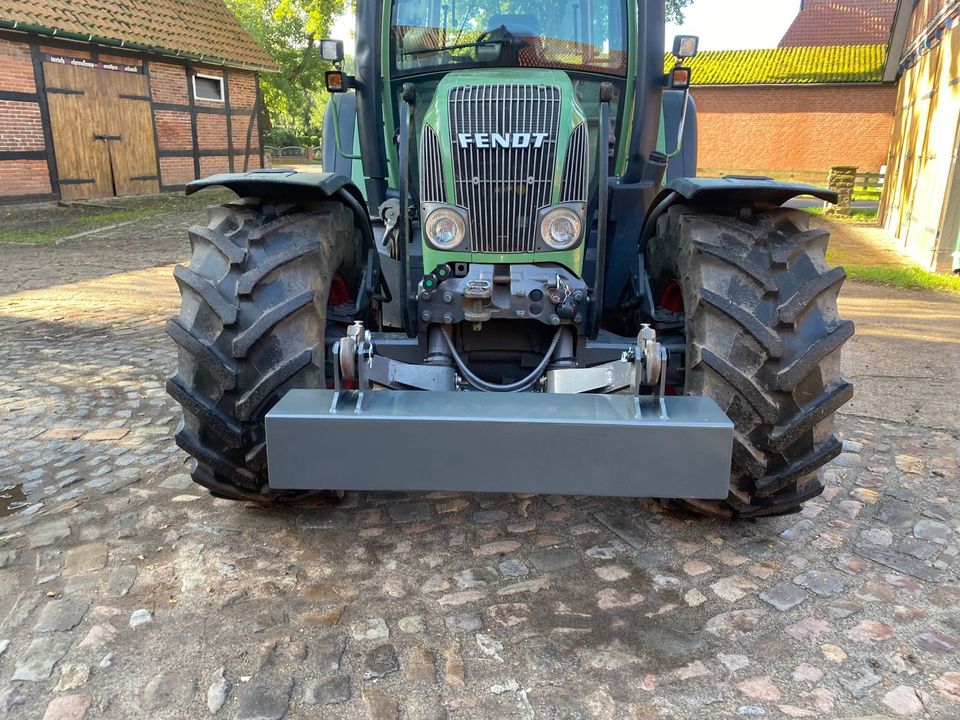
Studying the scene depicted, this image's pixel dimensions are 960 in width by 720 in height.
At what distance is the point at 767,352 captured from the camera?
261cm

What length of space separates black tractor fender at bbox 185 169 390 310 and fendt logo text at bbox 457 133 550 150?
1.82ft

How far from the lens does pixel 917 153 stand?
40.2ft

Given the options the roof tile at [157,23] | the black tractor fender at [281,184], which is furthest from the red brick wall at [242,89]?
the black tractor fender at [281,184]

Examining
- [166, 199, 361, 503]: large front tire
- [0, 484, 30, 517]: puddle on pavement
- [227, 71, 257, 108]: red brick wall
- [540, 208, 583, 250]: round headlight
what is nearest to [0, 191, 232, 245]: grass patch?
[227, 71, 257, 108]: red brick wall

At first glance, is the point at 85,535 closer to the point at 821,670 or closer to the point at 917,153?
the point at 821,670

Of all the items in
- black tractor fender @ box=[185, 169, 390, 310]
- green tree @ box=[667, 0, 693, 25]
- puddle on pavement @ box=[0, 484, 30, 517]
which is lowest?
puddle on pavement @ box=[0, 484, 30, 517]

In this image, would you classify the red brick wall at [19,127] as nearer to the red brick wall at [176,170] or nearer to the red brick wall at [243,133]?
the red brick wall at [176,170]

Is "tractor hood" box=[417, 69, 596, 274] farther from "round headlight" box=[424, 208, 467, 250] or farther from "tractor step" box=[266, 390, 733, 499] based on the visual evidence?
"tractor step" box=[266, 390, 733, 499]

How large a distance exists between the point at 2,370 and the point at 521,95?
4232 millimetres

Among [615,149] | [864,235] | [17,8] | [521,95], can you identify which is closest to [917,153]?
[864,235]

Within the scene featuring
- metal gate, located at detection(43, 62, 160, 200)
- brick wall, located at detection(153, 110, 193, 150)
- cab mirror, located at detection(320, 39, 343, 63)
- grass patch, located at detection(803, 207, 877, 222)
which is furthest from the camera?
brick wall, located at detection(153, 110, 193, 150)

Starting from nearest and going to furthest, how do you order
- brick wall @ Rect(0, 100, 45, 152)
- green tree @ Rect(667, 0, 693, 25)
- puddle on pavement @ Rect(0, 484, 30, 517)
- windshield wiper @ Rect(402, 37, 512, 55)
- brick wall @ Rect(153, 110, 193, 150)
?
puddle on pavement @ Rect(0, 484, 30, 517) → windshield wiper @ Rect(402, 37, 512, 55) → brick wall @ Rect(0, 100, 45, 152) → brick wall @ Rect(153, 110, 193, 150) → green tree @ Rect(667, 0, 693, 25)

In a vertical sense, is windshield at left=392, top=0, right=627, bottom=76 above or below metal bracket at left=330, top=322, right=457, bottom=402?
above

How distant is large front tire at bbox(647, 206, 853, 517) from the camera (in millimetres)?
2623
